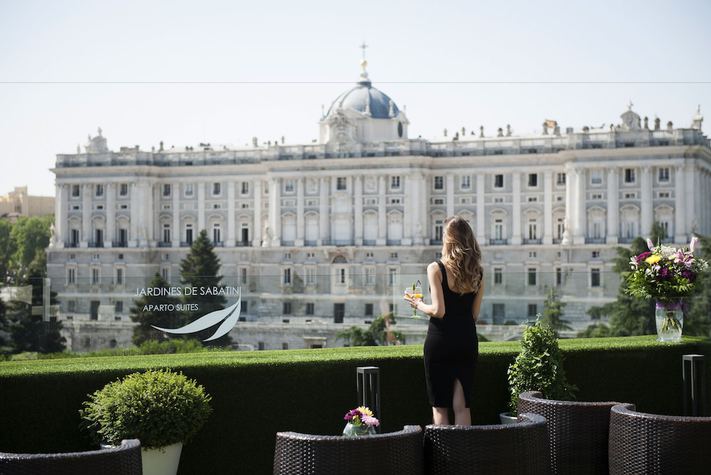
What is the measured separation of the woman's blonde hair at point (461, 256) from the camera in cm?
770

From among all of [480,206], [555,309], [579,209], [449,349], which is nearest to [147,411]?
[449,349]

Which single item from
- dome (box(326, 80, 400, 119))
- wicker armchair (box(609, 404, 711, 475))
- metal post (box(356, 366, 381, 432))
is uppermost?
dome (box(326, 80, 400, 119))

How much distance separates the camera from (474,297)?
312 inches

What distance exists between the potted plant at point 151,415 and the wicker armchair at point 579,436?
2.46 meters

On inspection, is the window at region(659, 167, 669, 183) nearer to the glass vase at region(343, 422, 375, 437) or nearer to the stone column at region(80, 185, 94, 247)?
the stone column at region(80, 185, 94, 247)

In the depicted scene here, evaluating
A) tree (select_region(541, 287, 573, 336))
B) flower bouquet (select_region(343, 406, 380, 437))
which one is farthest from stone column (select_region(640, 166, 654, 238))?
flower bouquet (select_region(343, 406, 380, 437))

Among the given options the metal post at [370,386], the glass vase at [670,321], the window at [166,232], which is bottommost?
the metal post at [370,386]

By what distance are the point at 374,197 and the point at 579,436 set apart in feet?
219

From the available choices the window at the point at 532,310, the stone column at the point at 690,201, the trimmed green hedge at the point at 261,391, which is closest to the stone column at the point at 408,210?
the stone column at the point at 690,201

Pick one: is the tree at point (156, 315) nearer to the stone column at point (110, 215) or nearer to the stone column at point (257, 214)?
the stone column at point (257, 214)

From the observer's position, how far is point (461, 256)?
770 centimetres

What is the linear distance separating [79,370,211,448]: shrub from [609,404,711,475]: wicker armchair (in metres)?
2.97

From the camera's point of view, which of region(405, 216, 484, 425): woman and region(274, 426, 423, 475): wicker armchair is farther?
region(405, 216, 484, 425): woman

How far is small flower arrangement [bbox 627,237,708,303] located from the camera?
10.8 m
